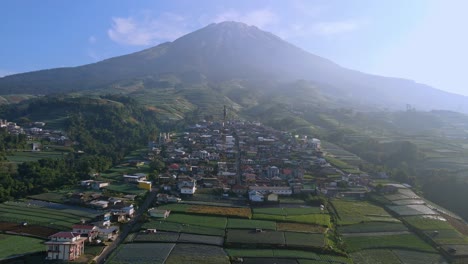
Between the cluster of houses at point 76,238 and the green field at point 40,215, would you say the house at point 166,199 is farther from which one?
the cluster of houses at point 76,238

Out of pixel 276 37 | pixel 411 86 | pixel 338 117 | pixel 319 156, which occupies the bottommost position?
pixel 319 156

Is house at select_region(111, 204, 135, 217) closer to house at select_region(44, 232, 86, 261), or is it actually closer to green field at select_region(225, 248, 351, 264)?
house at select_region(44, 232, 86, 261)

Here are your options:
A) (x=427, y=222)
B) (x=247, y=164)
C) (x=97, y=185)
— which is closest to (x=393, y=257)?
(x=427, y=222)

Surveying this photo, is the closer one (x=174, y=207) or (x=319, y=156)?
(x=174, y=207)


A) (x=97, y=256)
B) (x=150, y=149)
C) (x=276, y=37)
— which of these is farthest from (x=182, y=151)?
(x=276, y=37)

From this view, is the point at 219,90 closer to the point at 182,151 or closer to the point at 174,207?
the point at 182,151

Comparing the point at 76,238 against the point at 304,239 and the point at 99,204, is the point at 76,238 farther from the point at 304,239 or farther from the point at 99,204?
the point at 304,239

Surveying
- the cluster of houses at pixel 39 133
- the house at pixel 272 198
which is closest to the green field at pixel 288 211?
the house at pixel 272 198

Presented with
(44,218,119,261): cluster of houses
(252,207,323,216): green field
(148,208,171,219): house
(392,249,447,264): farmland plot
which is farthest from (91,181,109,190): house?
(392,249,447,264): farmland plot
